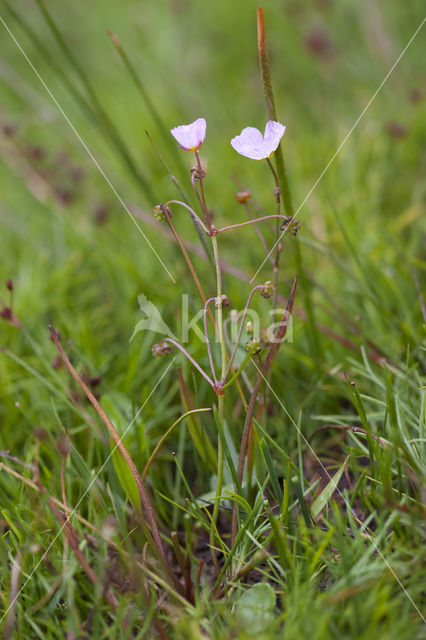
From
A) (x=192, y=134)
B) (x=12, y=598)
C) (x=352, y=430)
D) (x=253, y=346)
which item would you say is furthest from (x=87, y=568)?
(x=192, y=134)

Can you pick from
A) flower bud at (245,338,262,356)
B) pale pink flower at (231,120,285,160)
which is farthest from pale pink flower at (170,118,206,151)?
flower bud at (245,338,262,356)

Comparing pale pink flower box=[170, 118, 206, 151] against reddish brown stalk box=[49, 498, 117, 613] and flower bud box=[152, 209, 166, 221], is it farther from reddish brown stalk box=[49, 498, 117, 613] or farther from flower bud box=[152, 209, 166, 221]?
reddish brown stalk box=[49, 498, 117, 613]

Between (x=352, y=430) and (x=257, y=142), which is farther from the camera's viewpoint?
(x=352, y=430)

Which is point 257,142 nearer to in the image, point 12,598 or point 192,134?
point 192,134

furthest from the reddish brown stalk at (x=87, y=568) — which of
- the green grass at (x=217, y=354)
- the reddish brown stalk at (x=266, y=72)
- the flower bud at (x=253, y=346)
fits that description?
the reddish brown stalk at (x=266, y=72)

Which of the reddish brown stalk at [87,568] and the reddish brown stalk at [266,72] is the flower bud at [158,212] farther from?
the reddish brown stalk at [87,568]

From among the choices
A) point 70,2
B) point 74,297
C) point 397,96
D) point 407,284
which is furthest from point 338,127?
point 70,2
